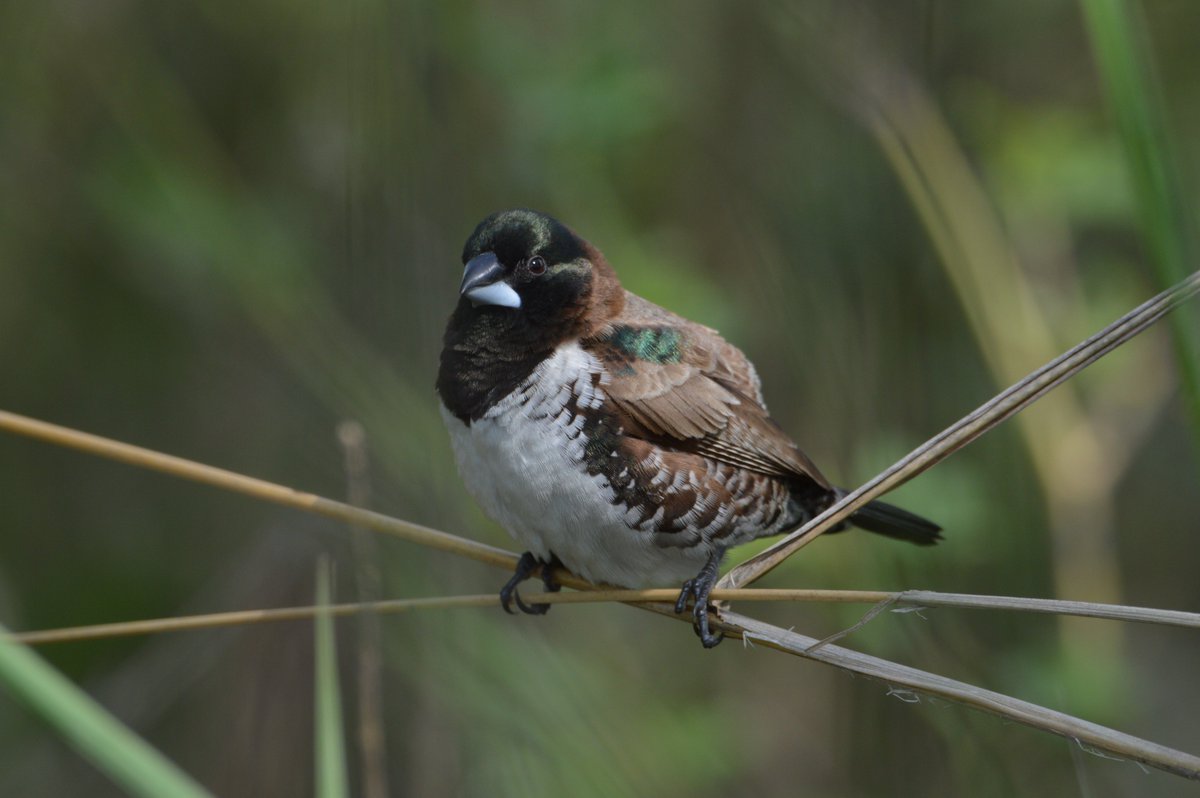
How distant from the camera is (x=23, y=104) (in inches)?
167

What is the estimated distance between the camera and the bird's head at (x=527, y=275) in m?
2.68

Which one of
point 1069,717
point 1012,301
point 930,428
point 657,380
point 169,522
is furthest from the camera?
point 169,522

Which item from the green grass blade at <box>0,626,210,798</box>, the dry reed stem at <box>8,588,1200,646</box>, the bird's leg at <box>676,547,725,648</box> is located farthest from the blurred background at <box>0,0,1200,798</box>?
the green grass blade at <box>0,626,210,798</box>

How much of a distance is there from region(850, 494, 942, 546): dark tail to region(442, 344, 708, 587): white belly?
56 centimetres

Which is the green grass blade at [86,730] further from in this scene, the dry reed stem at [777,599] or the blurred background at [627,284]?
the blurred background at [627,284]

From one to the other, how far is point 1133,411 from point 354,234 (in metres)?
2.78

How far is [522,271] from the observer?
8.98 feet

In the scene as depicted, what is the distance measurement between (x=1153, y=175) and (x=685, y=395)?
1.43 m

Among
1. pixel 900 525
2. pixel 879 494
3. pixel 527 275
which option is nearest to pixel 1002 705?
pixel 879 494

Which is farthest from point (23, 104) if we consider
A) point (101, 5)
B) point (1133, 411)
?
point (1133, 411)

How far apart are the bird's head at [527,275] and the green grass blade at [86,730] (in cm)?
142

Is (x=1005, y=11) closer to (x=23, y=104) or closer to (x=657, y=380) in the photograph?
(x=657, y=380)

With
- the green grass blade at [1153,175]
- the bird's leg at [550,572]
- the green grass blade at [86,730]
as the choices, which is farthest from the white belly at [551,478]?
the green grass blade at [1153,175]

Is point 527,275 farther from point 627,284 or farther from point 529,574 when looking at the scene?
point 627,284
